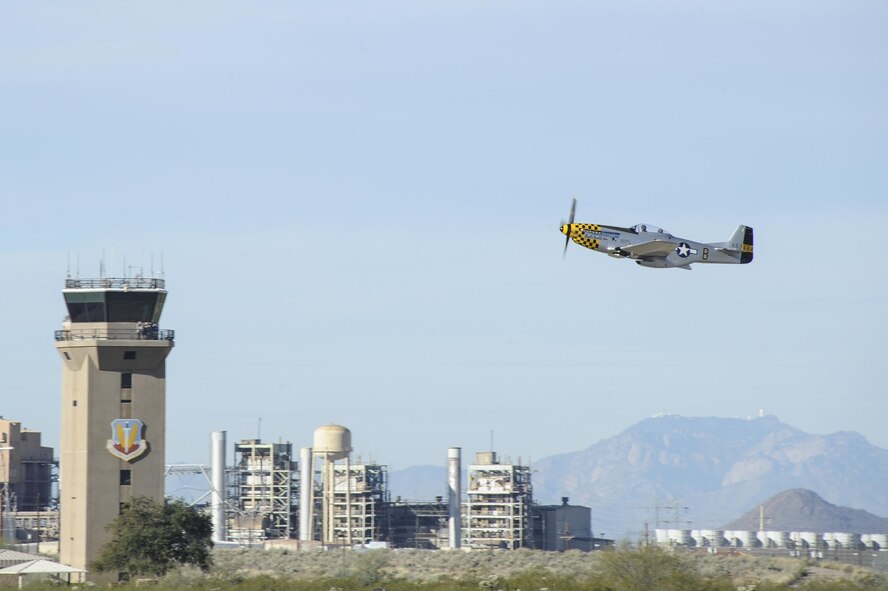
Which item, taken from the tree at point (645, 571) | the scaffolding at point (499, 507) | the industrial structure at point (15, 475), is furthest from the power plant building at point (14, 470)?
the tree at point (645, 571)

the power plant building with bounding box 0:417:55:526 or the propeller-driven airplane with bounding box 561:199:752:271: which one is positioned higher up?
the propeller-driven airplane with bounding box 561:199:752:271

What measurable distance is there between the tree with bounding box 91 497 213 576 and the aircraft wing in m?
41.9

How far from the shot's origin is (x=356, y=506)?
7717 inches

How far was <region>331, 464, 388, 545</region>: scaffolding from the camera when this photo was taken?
639 feet

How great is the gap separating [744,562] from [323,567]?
40977 millimetres

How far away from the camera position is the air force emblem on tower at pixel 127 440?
111875mm

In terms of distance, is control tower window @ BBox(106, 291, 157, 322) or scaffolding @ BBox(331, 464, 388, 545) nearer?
control tower window @ BBox(106, 291, 157, 322)

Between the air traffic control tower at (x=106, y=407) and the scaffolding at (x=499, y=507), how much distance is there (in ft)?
284

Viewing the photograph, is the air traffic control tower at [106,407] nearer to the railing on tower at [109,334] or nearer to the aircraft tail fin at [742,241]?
the railing on tower at [109,334]

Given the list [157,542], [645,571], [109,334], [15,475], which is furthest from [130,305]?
[15,475]

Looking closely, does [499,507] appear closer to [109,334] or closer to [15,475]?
[15,475]

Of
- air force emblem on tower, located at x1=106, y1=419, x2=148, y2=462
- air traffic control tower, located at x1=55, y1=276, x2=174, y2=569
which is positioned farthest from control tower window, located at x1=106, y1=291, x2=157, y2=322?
air force emblem on tower, located at x1=106, y1=419, x2=148, y2=462

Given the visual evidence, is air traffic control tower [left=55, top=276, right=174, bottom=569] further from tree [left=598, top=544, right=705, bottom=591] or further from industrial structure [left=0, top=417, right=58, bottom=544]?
industrial structure [left=0, top=417, right=58, bottom=544]

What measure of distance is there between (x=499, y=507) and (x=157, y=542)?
319 feet
